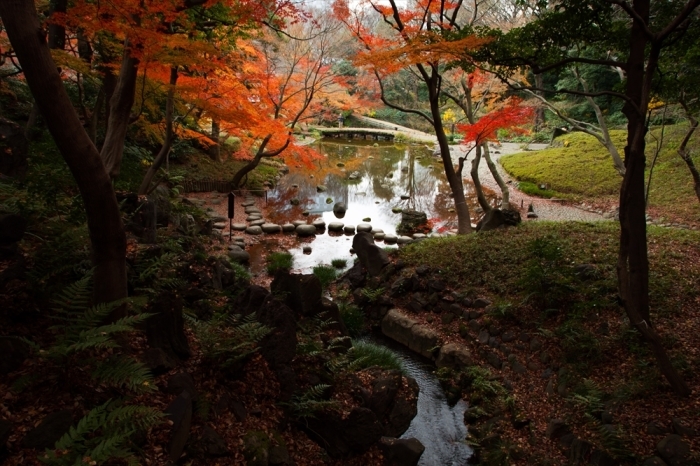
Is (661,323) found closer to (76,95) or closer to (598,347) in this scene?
(598,347)

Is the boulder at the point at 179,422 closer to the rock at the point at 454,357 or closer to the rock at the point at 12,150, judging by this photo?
the rock at the point at 454,357

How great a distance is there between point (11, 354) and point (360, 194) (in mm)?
17664

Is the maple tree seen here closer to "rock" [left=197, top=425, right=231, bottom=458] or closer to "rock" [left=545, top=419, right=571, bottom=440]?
"rock" [left=545, top=419, right=571, bottom=440]

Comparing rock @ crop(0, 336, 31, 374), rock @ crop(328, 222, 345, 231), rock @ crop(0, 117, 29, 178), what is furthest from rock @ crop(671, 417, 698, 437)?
rock @ crop(328, 222, 345, 231)

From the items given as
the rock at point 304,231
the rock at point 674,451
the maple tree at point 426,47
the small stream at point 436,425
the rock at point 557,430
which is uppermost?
the maple tree at point 426,47

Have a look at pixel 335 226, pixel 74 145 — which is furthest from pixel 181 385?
pixel 335 226

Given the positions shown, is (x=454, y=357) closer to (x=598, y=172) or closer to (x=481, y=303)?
(x=481, y=303)

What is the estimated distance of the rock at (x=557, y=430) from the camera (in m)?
4.89

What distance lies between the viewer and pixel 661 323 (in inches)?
223

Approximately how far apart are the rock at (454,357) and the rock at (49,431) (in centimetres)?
533

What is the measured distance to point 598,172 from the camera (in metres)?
18.8

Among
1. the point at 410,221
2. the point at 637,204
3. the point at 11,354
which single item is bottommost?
the point at 410,221

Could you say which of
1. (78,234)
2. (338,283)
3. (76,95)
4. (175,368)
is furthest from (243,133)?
(175,368)

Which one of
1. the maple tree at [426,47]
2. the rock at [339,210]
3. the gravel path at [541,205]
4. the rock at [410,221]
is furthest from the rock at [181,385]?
the rock at [339,210]
